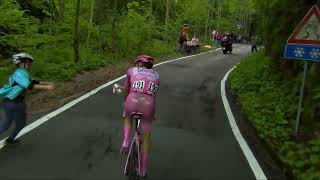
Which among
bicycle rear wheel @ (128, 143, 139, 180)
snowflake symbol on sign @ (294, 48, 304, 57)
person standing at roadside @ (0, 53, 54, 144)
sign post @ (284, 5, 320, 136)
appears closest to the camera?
bicycle rear wheel @ (128, 143, 139, 180)

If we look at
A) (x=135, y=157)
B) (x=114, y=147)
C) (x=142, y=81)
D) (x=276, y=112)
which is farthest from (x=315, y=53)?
(x=135, y=157)

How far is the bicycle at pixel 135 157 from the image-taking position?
6.74 meters

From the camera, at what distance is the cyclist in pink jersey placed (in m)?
6.83

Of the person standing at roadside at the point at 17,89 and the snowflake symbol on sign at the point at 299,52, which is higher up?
the snowflake symbol on sign at the point at 299,52

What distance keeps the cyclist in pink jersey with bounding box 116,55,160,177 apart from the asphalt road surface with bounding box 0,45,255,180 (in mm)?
759

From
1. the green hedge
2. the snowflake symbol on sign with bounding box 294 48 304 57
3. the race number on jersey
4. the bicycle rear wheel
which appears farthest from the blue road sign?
the bicycle rear wheel

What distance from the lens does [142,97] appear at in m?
6.84

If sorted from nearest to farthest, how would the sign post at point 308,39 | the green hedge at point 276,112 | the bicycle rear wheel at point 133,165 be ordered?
the bicycle rear wheel at point 133,165
the green hedge at point 276,112
the sign post at point 308,39

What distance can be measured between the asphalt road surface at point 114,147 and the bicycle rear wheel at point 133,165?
1.77 feet

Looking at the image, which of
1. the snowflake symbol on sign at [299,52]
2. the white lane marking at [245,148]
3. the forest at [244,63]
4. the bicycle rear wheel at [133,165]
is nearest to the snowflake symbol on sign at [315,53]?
the snowflake symbol on sign at [299,52]

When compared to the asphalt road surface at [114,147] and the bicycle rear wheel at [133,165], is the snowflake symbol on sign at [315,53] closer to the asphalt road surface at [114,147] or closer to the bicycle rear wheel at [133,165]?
the asphalt road surface at [114,147]

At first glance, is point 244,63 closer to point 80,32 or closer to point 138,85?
point 80,32

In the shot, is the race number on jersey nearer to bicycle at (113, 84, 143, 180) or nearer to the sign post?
bicycle at (113, 84, 143, 180)

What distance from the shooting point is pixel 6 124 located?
8430mm
